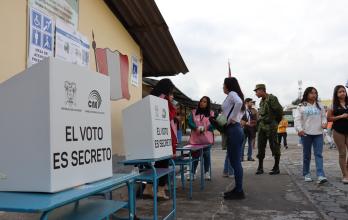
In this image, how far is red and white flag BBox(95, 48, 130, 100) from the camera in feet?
19.8

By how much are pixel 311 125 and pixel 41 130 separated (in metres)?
6.39

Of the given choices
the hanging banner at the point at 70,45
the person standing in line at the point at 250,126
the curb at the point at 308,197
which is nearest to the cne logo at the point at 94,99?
the hanging banner at the point at 70,45

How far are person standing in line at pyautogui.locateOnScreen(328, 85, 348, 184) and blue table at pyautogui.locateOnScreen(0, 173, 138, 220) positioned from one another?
218 inches

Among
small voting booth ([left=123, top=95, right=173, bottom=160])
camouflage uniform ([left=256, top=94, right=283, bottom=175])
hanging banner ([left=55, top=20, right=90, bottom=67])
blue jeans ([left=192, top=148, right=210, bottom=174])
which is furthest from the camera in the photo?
camouflage uniform ([left=256, top=94, right=283, bottom=175])

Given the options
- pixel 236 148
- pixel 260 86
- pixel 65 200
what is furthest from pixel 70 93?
pixel 260 86

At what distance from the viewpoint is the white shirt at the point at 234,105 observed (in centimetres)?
649

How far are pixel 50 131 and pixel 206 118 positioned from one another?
636 centimetres

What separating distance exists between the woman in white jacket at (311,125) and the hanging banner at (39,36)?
17.3 feet

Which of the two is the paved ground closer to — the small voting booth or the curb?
the curb

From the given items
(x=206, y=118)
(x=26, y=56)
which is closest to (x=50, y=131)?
(x=26, y=56)

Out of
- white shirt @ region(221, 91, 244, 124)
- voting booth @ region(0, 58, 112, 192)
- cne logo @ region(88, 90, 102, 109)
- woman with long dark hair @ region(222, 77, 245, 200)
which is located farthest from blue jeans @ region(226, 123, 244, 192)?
voting booth @ region(0, 58, 112, 192)

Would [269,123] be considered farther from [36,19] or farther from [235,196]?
[36,19]

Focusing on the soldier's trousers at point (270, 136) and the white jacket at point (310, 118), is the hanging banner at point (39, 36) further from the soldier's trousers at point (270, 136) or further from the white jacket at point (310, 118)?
the soldier's trousers at point (270, 136)

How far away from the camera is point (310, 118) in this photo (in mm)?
7871
